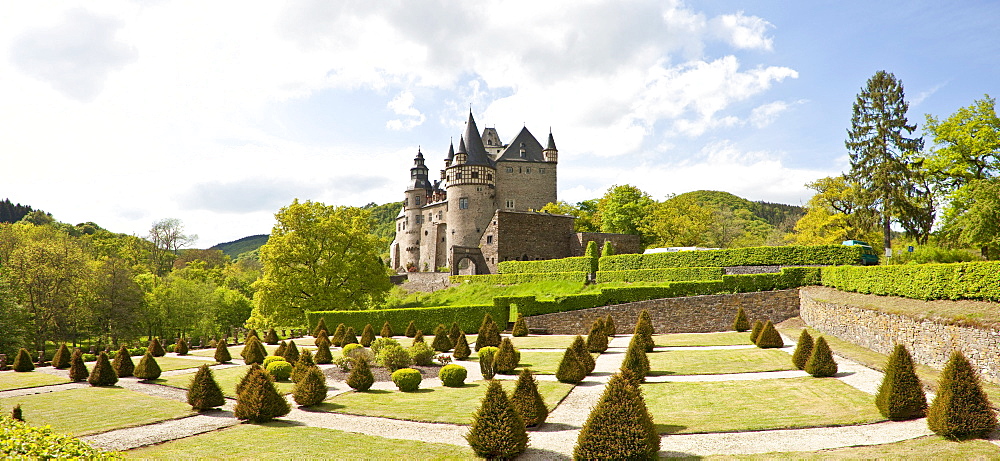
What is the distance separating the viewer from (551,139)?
6994cm

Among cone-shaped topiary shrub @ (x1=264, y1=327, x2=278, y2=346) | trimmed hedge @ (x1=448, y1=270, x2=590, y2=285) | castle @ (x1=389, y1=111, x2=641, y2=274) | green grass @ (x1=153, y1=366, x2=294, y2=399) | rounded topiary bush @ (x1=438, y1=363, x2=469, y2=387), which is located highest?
castle @ (x1=389, y1=111, x2=641, y2=274)

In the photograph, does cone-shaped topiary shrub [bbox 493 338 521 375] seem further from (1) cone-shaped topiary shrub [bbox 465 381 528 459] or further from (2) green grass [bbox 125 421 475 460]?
(1) cone-shaped topiary shrub [bbox 465 381 528 459]

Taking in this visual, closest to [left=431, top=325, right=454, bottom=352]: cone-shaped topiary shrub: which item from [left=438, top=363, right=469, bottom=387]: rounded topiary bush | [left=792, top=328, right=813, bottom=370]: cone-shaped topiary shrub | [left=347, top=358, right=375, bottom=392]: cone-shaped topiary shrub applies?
[left=438, top=363, right=469, bottom=387]: rounded topiary bush

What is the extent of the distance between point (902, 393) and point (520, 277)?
34.4 metres

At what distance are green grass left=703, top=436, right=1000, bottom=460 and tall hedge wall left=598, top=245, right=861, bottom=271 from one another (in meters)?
26.2

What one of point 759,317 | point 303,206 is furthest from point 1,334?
point 759,317

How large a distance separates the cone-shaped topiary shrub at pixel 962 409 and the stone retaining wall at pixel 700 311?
2191 cm

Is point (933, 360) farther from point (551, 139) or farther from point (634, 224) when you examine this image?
point (551, 139)

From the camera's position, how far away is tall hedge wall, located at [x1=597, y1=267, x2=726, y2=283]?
3528 cm

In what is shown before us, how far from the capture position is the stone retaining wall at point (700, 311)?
32.1 metres

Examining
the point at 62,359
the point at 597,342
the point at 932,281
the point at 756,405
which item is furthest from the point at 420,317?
the point at 932,281

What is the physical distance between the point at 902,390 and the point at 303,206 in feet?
125

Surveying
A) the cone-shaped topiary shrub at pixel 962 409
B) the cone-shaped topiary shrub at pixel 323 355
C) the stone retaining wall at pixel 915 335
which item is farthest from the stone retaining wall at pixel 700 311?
the cone-shaped topiary shrub at pixel 962 409

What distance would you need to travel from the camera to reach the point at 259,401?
13820 millimetres
